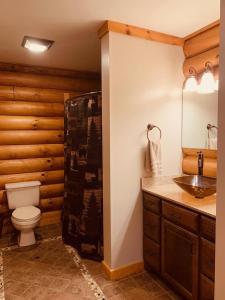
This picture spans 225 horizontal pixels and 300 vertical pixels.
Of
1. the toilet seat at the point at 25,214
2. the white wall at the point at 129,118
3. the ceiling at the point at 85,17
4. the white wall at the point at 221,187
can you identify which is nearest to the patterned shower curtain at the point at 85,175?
the white wall at the point at 129,118

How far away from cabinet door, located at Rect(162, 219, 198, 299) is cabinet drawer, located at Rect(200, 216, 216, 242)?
11 cm

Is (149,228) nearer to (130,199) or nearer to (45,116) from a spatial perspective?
(130,199)

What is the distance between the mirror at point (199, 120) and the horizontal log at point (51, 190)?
2.11 metres

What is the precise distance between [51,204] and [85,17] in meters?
2.75

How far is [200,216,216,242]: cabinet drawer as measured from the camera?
1718 millimetres

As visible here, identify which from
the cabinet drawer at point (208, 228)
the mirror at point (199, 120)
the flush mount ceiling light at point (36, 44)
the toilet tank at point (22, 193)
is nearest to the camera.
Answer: the cabinet drawer at point (208, 228)

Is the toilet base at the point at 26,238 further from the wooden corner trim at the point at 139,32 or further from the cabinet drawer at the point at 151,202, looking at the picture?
the wooden corner trim at the point at 139,32

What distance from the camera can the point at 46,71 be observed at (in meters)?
3.65

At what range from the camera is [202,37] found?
244 cm

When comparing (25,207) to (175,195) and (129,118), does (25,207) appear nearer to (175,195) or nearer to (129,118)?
(129,118)

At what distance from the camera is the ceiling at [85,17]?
1.95 meters

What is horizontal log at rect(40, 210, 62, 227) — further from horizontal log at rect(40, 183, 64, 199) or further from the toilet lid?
the toilet lid

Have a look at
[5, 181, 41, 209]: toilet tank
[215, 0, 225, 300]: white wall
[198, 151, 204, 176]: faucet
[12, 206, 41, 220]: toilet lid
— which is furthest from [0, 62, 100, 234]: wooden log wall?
[215, 0, 225, 300]: white wall

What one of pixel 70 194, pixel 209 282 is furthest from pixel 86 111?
pixel 209 282
